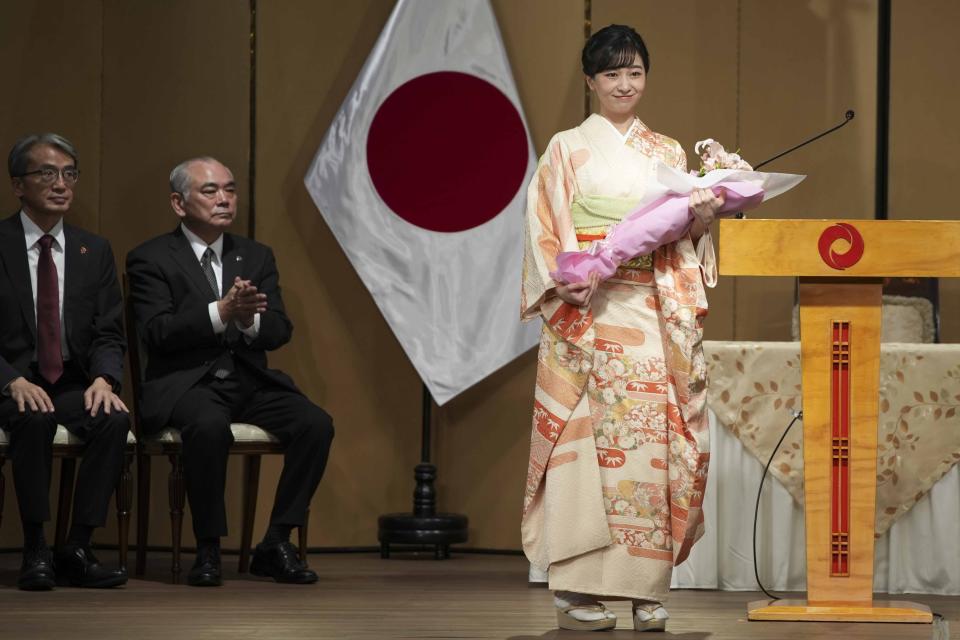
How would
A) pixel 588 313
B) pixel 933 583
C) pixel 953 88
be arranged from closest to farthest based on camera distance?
pixel 588 313, pixel 933 583, pixel 953 88

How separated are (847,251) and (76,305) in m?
2.37

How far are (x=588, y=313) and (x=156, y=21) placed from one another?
254 centimetres

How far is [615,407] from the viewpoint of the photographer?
11.5ft

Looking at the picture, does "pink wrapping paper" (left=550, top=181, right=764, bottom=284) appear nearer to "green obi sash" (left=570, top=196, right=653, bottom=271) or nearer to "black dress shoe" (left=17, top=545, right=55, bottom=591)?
"green obi sash" (left=570, top=196, right=653, bottom=271)

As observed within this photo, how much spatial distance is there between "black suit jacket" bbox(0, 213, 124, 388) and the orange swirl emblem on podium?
7.17ft

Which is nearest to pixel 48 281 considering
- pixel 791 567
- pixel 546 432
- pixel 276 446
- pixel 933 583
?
pixel 276 446

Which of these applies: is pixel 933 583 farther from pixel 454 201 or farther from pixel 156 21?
pixel 156 21

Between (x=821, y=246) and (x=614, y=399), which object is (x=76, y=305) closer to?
(x=614, y=399)

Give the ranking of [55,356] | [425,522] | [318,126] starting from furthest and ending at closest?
[318,126]
[425,522]
[55,356]

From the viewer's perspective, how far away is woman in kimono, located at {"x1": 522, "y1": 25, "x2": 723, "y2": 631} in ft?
11.4

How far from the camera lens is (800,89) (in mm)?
5113

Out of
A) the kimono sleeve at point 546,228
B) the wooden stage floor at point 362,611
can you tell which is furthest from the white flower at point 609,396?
the wooden stage floor at point 362,611

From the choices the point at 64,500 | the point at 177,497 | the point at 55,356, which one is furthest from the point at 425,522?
the point at 55,356

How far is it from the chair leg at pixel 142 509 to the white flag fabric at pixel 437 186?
3.30 feet
